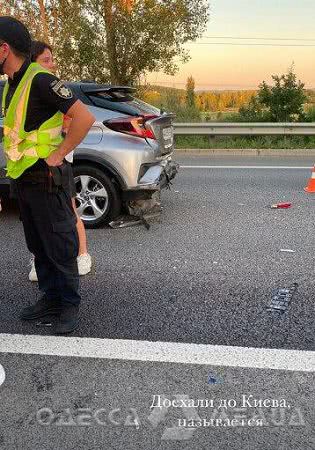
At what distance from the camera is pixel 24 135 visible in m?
3.23

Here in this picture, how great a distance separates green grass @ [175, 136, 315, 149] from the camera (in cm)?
1357

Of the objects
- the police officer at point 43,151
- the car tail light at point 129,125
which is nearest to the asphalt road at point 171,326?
the police officer at point 43,151

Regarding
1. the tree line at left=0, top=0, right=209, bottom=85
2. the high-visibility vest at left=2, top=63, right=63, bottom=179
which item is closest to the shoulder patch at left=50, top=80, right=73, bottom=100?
the high-visibility vest at left=2, top=63, right=63, bottom=179

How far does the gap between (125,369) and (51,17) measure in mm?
18753

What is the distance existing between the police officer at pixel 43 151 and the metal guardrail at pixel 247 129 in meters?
10.7

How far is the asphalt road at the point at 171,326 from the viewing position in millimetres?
2535

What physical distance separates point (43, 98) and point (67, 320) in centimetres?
141

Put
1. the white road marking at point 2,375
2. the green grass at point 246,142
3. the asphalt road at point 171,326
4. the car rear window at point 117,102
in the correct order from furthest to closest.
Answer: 1. the green grass at point 246,142
2. the car rear window at point 117,102
3. the white road marking at point 2,375
4. the asphalt road at point 171,326

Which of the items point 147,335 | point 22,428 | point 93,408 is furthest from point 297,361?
point 22,428

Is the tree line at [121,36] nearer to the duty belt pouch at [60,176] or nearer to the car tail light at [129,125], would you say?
the car tail light at [129,125]

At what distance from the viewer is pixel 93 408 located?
2713 mm

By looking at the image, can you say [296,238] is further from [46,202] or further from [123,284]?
[46,202]

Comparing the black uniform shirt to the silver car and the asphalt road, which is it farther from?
the silver car

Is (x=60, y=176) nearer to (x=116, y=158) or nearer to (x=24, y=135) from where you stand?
(x=24, y=135)
